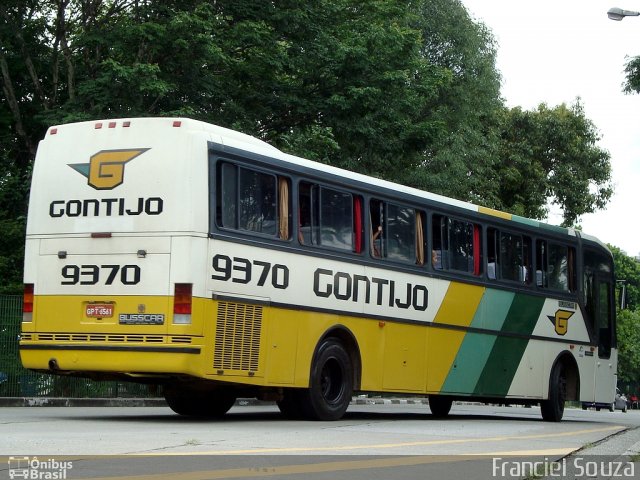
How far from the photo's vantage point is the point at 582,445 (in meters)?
13.4

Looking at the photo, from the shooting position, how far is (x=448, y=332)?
19.5m

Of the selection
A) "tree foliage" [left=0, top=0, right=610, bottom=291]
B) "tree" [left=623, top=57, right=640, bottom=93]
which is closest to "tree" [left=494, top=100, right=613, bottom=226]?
"tree foliage" [left=0, top=0, right=610, bottom=291]

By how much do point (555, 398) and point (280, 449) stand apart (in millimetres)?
12180

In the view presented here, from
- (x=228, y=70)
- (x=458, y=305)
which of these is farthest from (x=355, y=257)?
(x=228, y=70)

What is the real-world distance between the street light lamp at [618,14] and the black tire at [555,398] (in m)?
7.57

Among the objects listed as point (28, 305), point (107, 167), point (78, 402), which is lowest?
point (78, 402)

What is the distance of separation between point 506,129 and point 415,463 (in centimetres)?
4696

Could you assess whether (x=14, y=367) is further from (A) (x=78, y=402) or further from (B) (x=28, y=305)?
(B) (x=28, y=305)

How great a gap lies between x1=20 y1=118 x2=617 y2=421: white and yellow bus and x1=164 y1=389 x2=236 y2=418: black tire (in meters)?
0.03

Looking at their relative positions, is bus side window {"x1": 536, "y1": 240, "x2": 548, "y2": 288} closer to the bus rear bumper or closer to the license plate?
the bus rear bumper

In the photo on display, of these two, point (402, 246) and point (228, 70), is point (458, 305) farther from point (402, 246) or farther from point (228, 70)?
point (228, 70)

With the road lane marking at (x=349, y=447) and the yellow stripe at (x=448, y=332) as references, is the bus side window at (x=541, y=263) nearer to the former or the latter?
the yellow stripe at (x=448, y=332)

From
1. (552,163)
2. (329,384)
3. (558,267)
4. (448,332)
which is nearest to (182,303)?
(329,384)

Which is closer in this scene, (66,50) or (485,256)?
(485,256)
